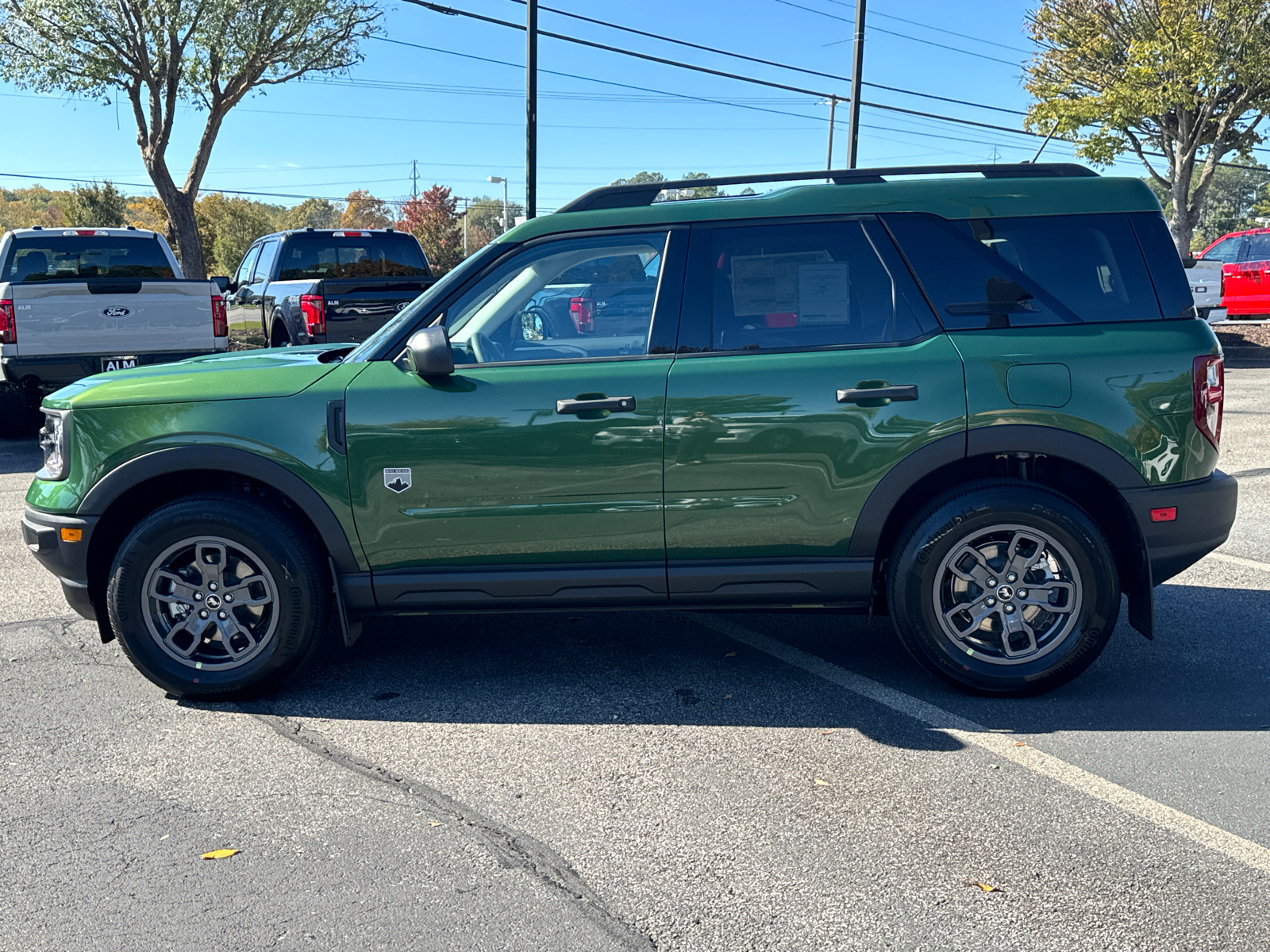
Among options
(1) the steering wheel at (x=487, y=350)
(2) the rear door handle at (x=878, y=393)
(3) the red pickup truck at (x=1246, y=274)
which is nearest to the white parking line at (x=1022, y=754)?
(2) the rear door handle at (x=878, y=393)

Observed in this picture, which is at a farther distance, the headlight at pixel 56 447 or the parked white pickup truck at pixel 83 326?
the parked white pickup truck at pixel 83 326

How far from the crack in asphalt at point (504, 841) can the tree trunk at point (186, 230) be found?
23232 mm

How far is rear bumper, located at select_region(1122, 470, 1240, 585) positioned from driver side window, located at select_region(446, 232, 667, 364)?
2.01 metres

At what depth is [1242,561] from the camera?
6.48 metres

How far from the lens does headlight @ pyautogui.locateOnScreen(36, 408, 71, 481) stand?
174 inches

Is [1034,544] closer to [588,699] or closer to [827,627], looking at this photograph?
[827,627]

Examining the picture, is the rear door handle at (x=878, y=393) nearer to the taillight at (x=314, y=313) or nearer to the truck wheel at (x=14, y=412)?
the truck wheel at (x=14, y=412)

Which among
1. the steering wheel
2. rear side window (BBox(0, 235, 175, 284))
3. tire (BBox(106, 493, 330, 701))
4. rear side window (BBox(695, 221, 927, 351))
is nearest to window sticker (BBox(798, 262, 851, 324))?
rear side window (BBox(695, 221, 927, 351))

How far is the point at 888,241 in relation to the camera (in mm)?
4355

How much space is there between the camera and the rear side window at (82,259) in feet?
37.8

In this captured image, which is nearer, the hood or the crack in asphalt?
the crack in asphalt

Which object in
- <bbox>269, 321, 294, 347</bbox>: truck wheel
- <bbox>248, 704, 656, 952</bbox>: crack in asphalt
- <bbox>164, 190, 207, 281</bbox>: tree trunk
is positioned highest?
<bbox>164, 190, 207, 281</bbox>: tree trunk

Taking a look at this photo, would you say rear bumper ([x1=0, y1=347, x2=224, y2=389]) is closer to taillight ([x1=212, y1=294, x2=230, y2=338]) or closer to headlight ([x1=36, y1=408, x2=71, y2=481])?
taillight ([x1=212, y1=294, x2=230, y2=338])

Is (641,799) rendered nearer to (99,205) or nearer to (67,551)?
(67,551)
